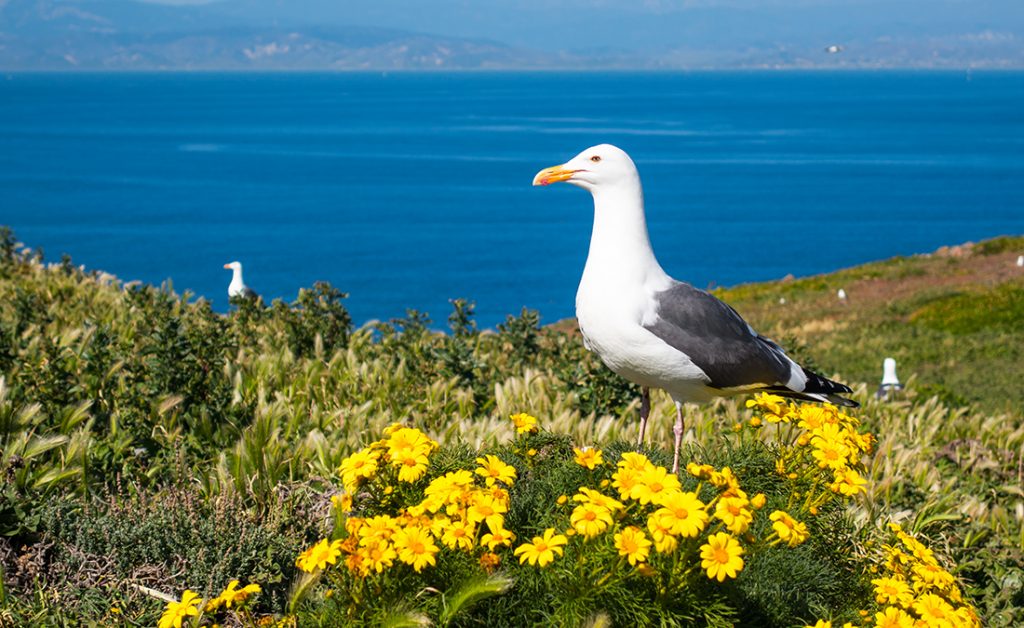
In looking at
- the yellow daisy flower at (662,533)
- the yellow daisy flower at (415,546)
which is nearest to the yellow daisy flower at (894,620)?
the yellow daisy flower at (662,533)

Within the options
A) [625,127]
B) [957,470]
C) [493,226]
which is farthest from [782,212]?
[957,470]

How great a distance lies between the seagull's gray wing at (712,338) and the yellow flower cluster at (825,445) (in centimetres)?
67

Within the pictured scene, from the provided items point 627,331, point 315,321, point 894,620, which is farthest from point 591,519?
point 315,321

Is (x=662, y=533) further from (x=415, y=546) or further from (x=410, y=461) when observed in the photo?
(x=410, y=461)

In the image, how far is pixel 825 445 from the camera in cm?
452

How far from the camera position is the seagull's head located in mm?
5953

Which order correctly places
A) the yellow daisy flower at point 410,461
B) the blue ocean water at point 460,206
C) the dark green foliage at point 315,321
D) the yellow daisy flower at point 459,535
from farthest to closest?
the blue ocean water at point 460,206
the dark green foliage at point 315,321
the yellow daisy flower at point 410,461
the yellow daisy flower at point 459,535

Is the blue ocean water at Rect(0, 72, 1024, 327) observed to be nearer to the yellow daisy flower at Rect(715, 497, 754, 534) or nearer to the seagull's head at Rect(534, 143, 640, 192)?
the seagull's head at Rect(534, 143, 640, 192)

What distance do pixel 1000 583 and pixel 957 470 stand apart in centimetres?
257

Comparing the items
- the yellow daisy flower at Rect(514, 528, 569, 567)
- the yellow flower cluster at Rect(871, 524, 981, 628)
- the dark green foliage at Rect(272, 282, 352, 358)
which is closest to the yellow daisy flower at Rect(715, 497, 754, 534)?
the yellow daisy flower at Rect(514, 528, 569, 567)

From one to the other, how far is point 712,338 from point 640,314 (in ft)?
1.66

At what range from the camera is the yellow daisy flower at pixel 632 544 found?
11.6 ft

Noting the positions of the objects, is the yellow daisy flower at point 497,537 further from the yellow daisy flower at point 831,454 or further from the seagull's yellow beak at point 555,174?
the seagull's yellow beak at point 555,174

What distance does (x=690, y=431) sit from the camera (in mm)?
8094
